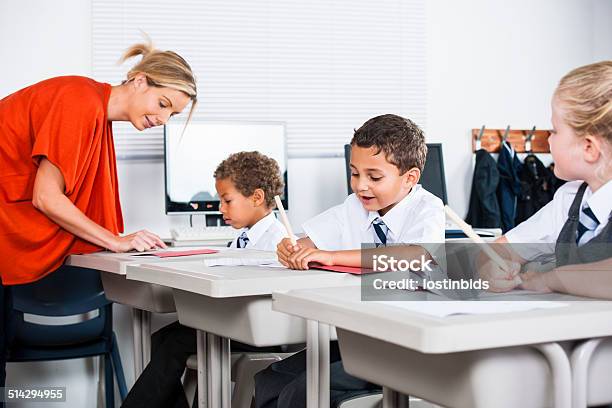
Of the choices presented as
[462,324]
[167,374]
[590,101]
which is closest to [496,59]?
[167,374]

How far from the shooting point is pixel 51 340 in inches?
109

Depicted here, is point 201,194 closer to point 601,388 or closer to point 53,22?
point 53,22

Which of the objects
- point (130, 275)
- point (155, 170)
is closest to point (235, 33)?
point (155, 170)

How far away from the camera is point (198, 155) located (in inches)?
134

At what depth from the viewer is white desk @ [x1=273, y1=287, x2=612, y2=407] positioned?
37.7 inches

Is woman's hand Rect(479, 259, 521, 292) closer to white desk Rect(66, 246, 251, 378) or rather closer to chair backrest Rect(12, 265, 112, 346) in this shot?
white desk Rect(66, 246, 251, 378)

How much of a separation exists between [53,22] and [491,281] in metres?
2.65

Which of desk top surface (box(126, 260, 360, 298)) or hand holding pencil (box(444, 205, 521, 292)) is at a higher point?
hand holding pencil (box(444, 205, 521, 292))

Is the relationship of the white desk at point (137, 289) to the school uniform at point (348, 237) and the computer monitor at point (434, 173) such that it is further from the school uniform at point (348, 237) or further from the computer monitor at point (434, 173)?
the computer monitor at point (434, 173)

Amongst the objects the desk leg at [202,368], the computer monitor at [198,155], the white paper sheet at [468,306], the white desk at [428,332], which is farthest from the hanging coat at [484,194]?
the white paper sheet at [468,306]

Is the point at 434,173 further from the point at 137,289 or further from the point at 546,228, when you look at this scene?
the point at 546,228

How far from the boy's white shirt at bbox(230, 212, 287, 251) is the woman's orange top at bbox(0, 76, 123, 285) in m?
0.49

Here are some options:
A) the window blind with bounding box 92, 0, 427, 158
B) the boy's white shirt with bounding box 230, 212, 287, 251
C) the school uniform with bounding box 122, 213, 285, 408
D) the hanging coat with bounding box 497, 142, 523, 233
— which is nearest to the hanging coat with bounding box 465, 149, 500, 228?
the hanging coat with bounding box 497, 142, 523, 233

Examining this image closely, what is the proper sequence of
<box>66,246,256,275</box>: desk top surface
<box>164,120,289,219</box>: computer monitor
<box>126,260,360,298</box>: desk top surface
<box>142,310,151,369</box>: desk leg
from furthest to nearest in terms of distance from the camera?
<box>164,120,289,219</box>: computer monitor → <box>142,310,151,369</box>: desk leg → <box>66,246,256,275</box>: desk top surface → <box>126,260,360,298</box>: desk top surface
